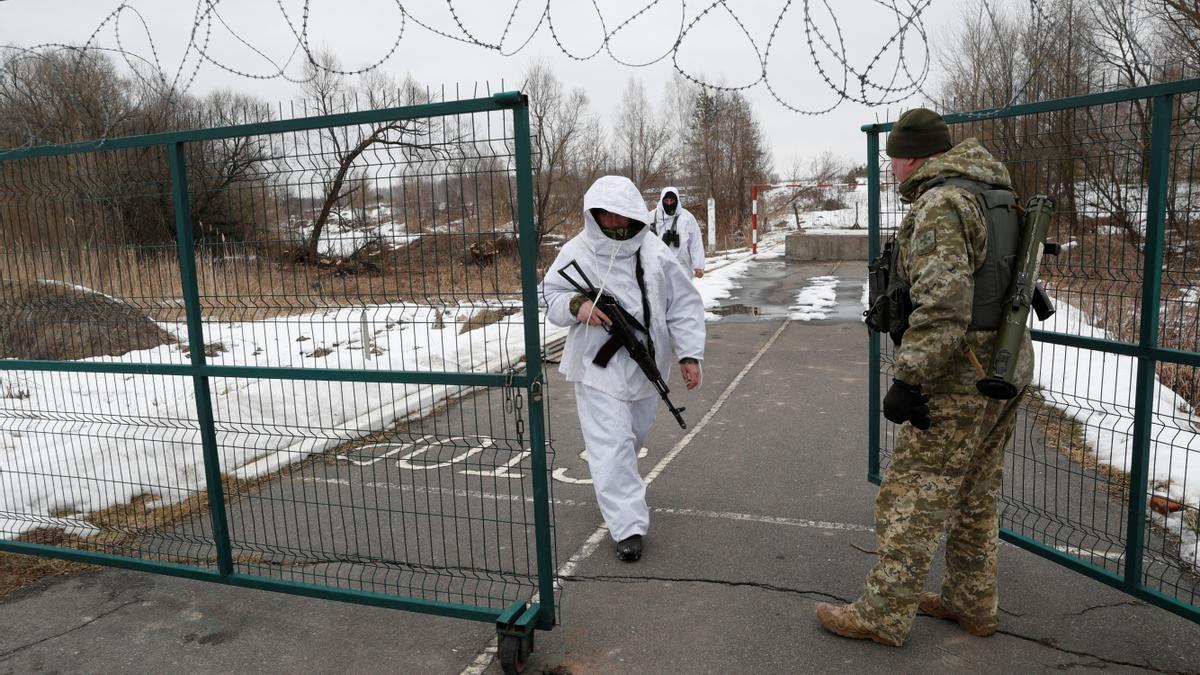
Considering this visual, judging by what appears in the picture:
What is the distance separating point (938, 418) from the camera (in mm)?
3209

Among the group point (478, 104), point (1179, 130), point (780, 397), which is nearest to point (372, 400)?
point (780, 397)

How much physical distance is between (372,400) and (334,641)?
4.76 m

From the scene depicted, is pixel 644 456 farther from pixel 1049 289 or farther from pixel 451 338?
pixel 451 338

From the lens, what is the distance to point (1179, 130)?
344 centimetres

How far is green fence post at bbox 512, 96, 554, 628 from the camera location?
124 inches

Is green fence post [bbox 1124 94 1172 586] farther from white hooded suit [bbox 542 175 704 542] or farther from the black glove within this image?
white hooded suit [bbox 542 175 704 542]

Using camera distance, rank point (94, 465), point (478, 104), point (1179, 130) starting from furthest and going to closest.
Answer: point (94, 465)
point (1179, 130)
point (478, 104)

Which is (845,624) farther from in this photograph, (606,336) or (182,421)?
(182,421)

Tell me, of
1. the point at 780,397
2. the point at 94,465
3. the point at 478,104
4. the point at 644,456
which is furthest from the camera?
the point at 780,397

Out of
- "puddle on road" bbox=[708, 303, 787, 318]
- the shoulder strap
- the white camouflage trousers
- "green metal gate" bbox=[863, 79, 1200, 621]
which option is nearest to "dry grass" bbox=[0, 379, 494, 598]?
the white camouflage trousers

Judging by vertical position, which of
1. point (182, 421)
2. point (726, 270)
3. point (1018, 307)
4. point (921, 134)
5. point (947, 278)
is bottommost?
point (726, 270)

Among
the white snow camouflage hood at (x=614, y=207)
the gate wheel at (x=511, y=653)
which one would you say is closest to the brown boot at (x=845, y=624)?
the gate wheel at (x=511, y=653)

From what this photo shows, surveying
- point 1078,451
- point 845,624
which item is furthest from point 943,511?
point 1078,451

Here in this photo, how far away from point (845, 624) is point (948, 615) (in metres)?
0.51
